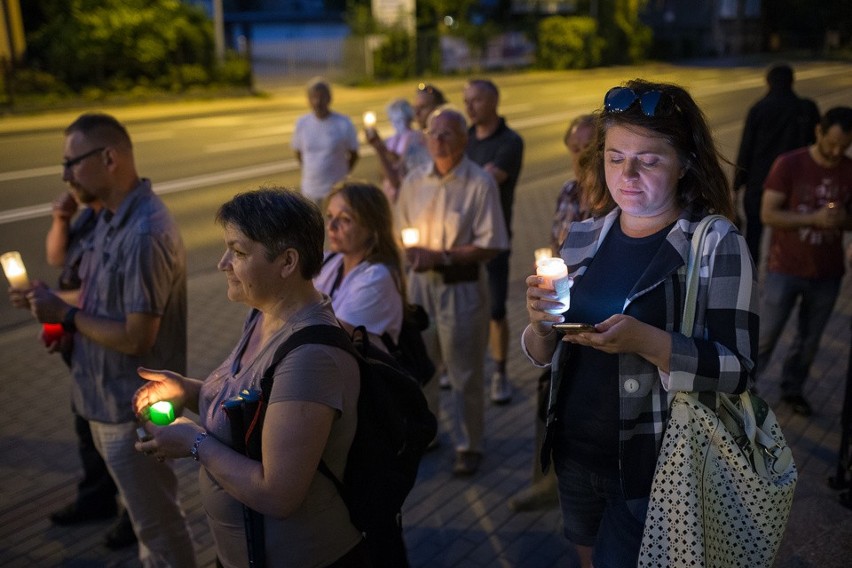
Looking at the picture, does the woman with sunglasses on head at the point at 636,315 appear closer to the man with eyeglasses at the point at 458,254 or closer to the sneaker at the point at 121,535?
the man with eyeglasses at the point at 458,254

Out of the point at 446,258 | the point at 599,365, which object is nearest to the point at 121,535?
the point at 446,258

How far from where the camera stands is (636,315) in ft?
7.41

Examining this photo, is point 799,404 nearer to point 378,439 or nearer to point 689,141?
point 689,141

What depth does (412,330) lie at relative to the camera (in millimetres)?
3639

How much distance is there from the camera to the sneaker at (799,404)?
17.2 ft

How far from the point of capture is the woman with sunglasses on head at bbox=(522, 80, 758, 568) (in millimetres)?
2154

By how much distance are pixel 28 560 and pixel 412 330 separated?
2320 mm

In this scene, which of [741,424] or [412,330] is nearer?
[741,424]

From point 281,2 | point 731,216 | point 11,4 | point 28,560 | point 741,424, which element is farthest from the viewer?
point 281,2

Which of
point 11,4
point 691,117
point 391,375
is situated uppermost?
point 11,4

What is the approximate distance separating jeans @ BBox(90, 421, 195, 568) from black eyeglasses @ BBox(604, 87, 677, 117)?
8.08ft

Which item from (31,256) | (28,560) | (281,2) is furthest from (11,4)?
(281,2)

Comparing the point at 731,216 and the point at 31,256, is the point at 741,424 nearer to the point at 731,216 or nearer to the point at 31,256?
the point at 731,216

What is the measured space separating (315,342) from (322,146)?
6698 mm
